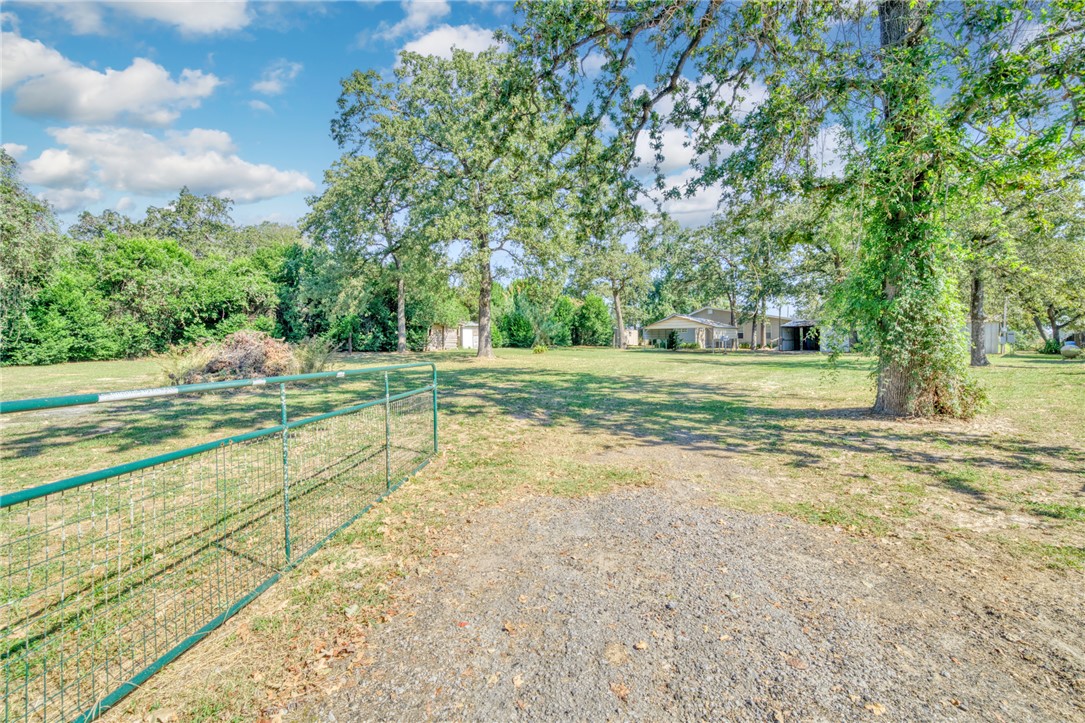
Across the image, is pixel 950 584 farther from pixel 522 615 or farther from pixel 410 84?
pixel 410 84

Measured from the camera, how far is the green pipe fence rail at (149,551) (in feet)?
7.36

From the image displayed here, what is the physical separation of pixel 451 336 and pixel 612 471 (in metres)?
34.5

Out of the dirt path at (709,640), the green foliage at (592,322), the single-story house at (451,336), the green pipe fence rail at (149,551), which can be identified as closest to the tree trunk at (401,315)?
the single-story house at (451,336)

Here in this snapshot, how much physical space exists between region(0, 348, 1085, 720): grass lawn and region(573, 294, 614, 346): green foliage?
3561 cm

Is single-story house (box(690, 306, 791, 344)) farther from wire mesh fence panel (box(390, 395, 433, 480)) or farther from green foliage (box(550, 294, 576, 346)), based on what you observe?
wire mesh fence panel (box(390, 395, 433, 480))

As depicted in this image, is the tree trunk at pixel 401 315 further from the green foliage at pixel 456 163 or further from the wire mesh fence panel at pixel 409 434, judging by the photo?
the wire mesh fence panel at pixel 409 434

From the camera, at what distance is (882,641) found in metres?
2.51

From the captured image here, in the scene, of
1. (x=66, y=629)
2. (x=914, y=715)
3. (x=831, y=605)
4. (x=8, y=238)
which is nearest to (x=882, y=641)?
(x=831, y=605)

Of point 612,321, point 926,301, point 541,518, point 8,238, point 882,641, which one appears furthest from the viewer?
point 612,321

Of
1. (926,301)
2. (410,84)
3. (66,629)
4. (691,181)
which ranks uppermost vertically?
(410,84)

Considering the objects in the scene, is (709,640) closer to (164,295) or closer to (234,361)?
(234,361)

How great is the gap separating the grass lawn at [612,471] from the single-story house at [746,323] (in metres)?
39.4

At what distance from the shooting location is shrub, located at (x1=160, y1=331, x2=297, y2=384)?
12453 millimetres

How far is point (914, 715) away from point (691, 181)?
8.87m
